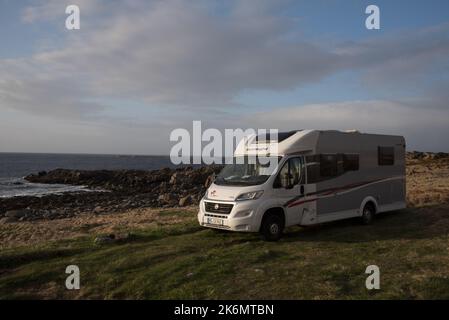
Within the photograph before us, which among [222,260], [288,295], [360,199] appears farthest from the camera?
[360,199]

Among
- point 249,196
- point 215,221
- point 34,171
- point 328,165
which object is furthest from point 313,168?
point 34,171

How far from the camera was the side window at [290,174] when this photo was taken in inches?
464

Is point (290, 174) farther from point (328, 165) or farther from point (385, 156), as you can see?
point (385, 156)

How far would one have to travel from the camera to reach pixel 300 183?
40.2 feet

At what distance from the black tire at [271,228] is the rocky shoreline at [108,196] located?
13861 millimetres

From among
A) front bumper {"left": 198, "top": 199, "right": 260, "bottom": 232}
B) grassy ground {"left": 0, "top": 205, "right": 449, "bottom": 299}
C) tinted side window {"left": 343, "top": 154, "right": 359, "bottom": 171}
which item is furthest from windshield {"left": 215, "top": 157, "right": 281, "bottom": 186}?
tinted side window {"left": 343, "top": 154, "right": 359, "bottom": 171}

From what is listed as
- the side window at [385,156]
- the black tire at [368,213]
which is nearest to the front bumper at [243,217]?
the black tire at [368,213]

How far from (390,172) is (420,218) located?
177 cm

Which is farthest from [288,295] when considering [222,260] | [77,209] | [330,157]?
[77,209]

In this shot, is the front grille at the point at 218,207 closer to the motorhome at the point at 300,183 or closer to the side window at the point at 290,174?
the motorhome at the point at 300,183

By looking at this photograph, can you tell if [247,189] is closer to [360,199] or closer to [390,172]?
[360,199]

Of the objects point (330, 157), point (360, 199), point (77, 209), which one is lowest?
point (77, 209)

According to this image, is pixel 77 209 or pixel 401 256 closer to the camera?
pixel 401 256

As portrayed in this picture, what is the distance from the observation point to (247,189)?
1130 centimetres
